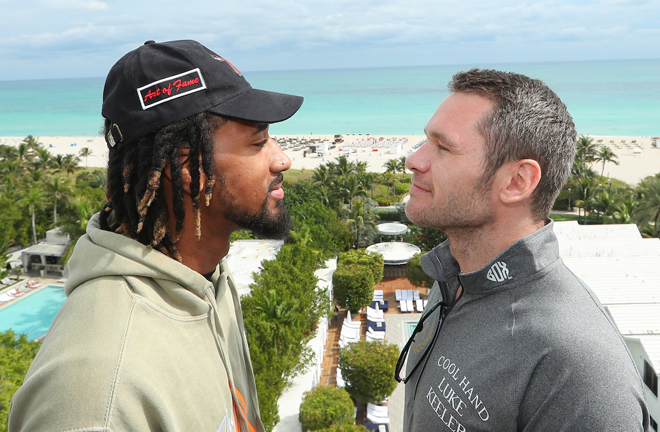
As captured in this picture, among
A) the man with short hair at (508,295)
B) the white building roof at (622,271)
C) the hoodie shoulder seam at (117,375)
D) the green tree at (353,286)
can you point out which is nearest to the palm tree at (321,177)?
the green tree at (353,286)

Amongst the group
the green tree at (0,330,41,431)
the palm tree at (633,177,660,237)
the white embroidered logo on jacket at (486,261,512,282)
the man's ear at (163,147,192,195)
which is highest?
the man's ear at (163,147,192,195)

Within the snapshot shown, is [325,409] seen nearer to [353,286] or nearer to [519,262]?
[353,286]

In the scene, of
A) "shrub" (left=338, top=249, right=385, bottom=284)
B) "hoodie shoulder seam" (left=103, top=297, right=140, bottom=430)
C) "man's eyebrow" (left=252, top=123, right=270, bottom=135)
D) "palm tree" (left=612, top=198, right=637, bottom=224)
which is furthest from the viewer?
"palm tree" (left=612, top=198, right=637, bottom=224)

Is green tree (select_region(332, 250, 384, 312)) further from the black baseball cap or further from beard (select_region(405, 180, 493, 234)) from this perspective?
the black baseball cap

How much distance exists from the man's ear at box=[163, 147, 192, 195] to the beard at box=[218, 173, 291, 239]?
18 cm

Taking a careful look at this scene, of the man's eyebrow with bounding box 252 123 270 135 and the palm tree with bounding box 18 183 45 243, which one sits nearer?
the man's eyebrow with bounding box 252 123 270 135

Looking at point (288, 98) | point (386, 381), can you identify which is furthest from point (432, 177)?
point (386, 381)

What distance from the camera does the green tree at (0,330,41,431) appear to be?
12.8 meters

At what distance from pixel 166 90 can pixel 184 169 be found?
1.43ft

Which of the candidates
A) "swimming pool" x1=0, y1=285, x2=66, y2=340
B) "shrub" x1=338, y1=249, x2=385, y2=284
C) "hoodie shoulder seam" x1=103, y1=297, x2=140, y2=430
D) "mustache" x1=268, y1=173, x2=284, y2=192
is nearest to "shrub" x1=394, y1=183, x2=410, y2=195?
"shrub" x1=338, y1=249, x2=385, y2=284

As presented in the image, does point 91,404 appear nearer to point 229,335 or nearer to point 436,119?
point 229,335

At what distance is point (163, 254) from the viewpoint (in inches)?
96.8

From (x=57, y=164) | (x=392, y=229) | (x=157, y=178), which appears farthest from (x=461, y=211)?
(x=57, y=164)

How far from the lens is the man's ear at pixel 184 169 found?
2628 mm
